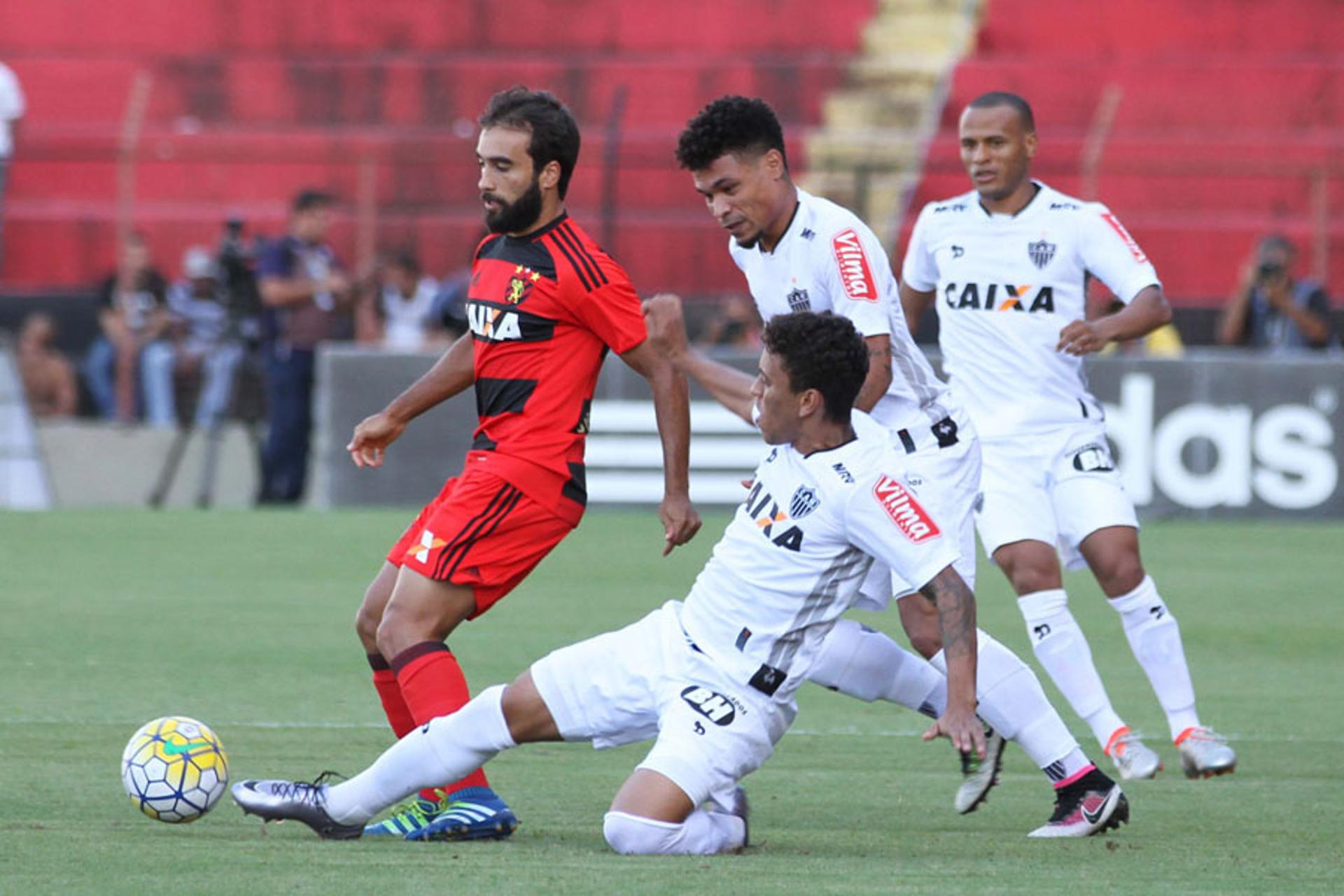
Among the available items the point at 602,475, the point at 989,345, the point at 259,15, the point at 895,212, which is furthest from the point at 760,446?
the point at 259,15

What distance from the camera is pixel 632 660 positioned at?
523 cm

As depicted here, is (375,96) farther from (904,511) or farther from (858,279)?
(904,511)

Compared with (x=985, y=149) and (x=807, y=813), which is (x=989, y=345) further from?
(x=807, y=813)

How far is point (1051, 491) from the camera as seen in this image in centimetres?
700

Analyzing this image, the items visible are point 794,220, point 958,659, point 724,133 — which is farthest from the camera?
point 794,220

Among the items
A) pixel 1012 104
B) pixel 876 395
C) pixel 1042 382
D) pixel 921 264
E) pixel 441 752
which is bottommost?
pixel 441 752

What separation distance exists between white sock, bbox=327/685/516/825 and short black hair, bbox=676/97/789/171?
1606 millimetres

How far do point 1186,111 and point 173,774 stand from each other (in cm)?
1817

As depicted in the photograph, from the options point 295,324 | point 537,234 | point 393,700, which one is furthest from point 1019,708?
point 295,324

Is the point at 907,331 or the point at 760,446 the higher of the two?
the point at 907,331

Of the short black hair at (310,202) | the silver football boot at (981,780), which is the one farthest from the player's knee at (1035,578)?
the short black hair at (310,202)

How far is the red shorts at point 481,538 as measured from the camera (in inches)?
217

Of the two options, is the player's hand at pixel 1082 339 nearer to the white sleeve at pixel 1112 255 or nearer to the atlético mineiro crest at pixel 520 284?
the white sleeve at pixel 1112 255

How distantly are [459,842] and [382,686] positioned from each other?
68 cm
